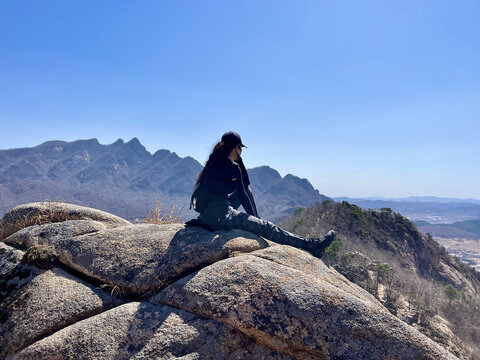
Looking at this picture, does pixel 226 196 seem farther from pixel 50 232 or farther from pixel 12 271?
pixel 12 271

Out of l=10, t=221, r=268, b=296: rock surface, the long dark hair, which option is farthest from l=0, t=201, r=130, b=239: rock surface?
the long dark hair

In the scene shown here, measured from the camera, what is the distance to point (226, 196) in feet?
23.4

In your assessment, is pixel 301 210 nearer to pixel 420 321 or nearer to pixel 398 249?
pixel 398 249

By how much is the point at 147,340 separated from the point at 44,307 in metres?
2.15

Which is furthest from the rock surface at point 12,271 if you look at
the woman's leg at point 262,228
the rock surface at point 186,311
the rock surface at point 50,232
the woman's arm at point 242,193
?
the woman's arm at point 242,193

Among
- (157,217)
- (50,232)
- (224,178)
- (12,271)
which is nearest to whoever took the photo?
(12,271)

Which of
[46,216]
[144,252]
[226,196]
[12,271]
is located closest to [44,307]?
[12,271]

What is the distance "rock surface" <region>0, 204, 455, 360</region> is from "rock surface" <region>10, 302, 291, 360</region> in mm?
15

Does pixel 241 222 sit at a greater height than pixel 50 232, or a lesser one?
greater

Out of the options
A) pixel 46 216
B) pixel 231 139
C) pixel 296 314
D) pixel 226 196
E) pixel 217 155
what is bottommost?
pixel 296 314

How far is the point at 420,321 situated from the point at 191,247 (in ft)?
41.9

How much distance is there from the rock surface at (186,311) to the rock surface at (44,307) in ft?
0.06

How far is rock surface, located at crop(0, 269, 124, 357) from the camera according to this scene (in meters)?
4.63

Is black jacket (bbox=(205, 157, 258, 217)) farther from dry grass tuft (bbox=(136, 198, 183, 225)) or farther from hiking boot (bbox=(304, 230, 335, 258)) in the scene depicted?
dry grass tuft (bbox=(136, 198, 183, 225))
